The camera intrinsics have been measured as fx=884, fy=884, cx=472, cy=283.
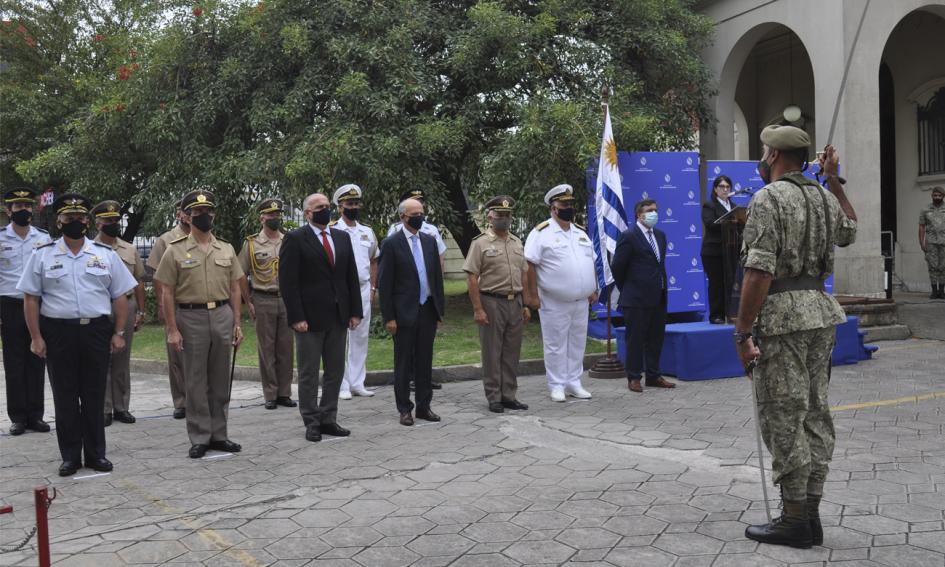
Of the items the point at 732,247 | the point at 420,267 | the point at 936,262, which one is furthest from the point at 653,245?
the point at 936,262

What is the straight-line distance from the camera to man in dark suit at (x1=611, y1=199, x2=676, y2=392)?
9305 millimetres

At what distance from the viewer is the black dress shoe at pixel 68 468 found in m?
6.23

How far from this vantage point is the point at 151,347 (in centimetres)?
1396

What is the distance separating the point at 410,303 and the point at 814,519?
4.26 meters

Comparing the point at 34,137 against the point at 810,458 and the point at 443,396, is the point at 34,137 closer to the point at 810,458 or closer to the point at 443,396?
the point at 443,396

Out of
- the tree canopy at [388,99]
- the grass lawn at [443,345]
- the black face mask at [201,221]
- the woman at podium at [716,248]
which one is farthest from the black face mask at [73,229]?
the woman at podium at [716,248]

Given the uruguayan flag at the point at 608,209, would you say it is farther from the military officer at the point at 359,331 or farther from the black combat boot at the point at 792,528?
the black combat boot at the point at 792,528

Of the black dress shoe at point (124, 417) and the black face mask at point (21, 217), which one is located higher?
the black face mask at point (21, 217)

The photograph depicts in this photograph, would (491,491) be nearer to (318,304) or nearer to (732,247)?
(318,304)

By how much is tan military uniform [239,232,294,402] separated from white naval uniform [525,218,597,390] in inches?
104

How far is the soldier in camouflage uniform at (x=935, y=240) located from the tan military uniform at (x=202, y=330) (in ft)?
43.8

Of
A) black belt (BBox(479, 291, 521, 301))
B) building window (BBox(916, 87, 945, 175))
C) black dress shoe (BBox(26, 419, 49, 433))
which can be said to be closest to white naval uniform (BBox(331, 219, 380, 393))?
black belt (BBox(479, 291, 521, 301))

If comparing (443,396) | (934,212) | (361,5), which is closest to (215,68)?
(361,5)

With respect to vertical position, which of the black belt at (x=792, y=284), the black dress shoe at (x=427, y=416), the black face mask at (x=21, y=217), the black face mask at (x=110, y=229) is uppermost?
the black face mask at (x=21, y=217)
